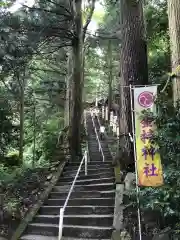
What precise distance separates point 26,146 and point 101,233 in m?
13.4

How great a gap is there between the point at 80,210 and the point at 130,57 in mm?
4614

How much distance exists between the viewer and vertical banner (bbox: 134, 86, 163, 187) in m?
6.35

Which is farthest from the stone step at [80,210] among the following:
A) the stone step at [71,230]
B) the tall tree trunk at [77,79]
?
the tall tree trunk at [77,79]

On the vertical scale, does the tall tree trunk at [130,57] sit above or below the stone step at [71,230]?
above

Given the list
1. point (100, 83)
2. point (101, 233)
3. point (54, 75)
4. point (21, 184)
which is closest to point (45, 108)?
point (54, 75)

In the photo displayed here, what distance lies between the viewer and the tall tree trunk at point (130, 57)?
356 inches

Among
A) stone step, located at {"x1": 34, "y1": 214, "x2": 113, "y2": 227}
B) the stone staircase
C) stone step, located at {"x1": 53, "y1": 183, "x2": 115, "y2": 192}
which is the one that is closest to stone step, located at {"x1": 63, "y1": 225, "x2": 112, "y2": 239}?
the stone staircase

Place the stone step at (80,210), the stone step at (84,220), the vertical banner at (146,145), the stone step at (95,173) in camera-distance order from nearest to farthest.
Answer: the vertical banner at (146,145)
the stone step at (84,220)
the stone step at (80,210)
the stone step at (95,173)

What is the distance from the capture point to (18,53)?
11875mm

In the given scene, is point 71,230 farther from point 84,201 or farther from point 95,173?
point 95,173

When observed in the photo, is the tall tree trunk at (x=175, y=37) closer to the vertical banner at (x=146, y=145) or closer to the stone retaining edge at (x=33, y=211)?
the vertical banner at (x=146, y=145)

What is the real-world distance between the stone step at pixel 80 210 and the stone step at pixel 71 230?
66cm

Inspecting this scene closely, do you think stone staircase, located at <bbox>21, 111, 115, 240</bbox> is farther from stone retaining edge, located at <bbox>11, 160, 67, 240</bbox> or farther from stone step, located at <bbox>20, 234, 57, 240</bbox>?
stone retaining edge, located at <bbox>11, 160, 67, 240</bbox>

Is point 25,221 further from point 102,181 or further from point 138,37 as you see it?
point 138,37
